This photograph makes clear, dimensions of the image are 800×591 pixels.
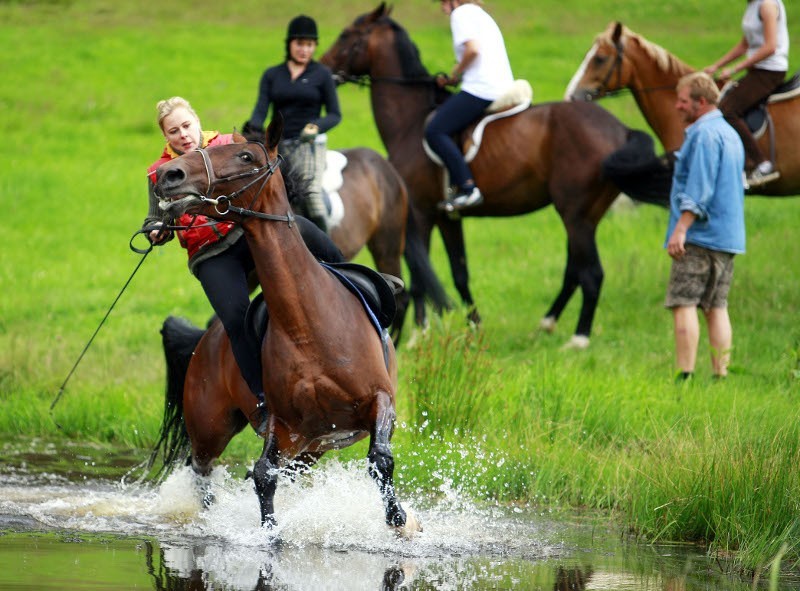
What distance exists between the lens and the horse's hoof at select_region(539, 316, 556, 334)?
40.9ft

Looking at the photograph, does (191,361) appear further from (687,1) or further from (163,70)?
(687,1)

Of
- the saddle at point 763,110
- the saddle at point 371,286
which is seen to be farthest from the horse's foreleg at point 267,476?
the saddle at point 763,110

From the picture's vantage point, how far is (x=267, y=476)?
5848mm

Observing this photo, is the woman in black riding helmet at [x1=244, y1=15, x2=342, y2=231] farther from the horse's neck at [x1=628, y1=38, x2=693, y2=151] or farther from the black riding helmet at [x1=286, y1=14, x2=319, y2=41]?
the horse's neck at [x1=628, y1=38, x2=693, y2=151]

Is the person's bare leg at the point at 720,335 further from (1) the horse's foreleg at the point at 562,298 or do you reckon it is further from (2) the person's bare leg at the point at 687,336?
(1) the horse's foreleg at the point at 562,298

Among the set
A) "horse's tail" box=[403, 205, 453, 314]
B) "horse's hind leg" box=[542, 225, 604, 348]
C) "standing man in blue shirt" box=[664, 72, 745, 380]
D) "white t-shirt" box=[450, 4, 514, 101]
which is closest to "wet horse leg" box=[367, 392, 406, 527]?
"standing man in blue shirt" box=[664, 72, 745, 380]

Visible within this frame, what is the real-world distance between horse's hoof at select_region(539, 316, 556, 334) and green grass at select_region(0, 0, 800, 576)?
149 mm

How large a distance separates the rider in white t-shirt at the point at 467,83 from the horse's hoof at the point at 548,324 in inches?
56.0

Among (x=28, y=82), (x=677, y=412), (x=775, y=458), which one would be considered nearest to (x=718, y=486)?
(x=775, y=458)

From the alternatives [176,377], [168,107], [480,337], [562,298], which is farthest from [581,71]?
[168,107]

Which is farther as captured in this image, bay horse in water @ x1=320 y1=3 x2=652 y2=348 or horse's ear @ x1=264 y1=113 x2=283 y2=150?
bay horse in water @ x1=320 y1=3 x2=652 y2=348

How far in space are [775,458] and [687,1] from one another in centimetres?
3412

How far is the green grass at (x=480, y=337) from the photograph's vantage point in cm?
642

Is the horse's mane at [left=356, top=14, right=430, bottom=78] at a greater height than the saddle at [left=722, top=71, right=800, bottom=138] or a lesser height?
greater
